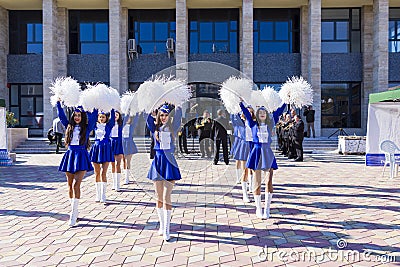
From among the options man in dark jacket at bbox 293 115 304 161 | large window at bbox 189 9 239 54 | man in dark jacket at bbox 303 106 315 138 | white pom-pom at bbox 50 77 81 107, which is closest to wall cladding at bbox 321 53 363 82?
man in dark jacket at bbox 303 106 315 138

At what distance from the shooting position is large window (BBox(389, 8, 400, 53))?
26.0m

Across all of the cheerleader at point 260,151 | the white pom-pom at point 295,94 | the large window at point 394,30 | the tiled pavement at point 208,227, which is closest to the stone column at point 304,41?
the large window at point 394,30

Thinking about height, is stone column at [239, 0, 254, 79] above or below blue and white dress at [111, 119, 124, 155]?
above

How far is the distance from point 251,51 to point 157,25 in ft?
23.0

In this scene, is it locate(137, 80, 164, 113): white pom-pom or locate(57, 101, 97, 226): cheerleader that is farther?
locate(57, 101, 97, 226): cheerleader

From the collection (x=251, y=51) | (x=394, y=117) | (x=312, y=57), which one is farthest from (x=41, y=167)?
(x=312, y=57)

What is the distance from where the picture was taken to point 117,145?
28.7 ft

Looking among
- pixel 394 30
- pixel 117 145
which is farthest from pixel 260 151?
pixel 394 30

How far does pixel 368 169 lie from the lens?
1242 centimetres

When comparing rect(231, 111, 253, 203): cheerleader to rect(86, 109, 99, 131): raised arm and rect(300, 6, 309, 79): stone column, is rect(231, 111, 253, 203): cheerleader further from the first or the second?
rect(300, 6, 309, 79): stone column

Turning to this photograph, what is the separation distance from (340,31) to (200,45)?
9.50 m

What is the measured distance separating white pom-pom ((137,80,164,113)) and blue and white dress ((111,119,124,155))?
350 centimetres

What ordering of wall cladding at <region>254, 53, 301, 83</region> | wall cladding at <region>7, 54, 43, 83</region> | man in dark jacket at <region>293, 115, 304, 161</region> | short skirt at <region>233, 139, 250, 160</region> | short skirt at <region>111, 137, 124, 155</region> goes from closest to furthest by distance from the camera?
short skirt at <region>233, 139, 250, 160</region> → short skirt at <region>111, 137, 124, 155</region> → man in dark jacket at <region>293, 115, 304, 161</region> → wall cladding at <region>254, 53, 301, 83</region> → wall cladding at <region>7, 54, 43, 83</region>

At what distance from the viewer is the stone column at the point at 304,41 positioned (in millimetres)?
25141
